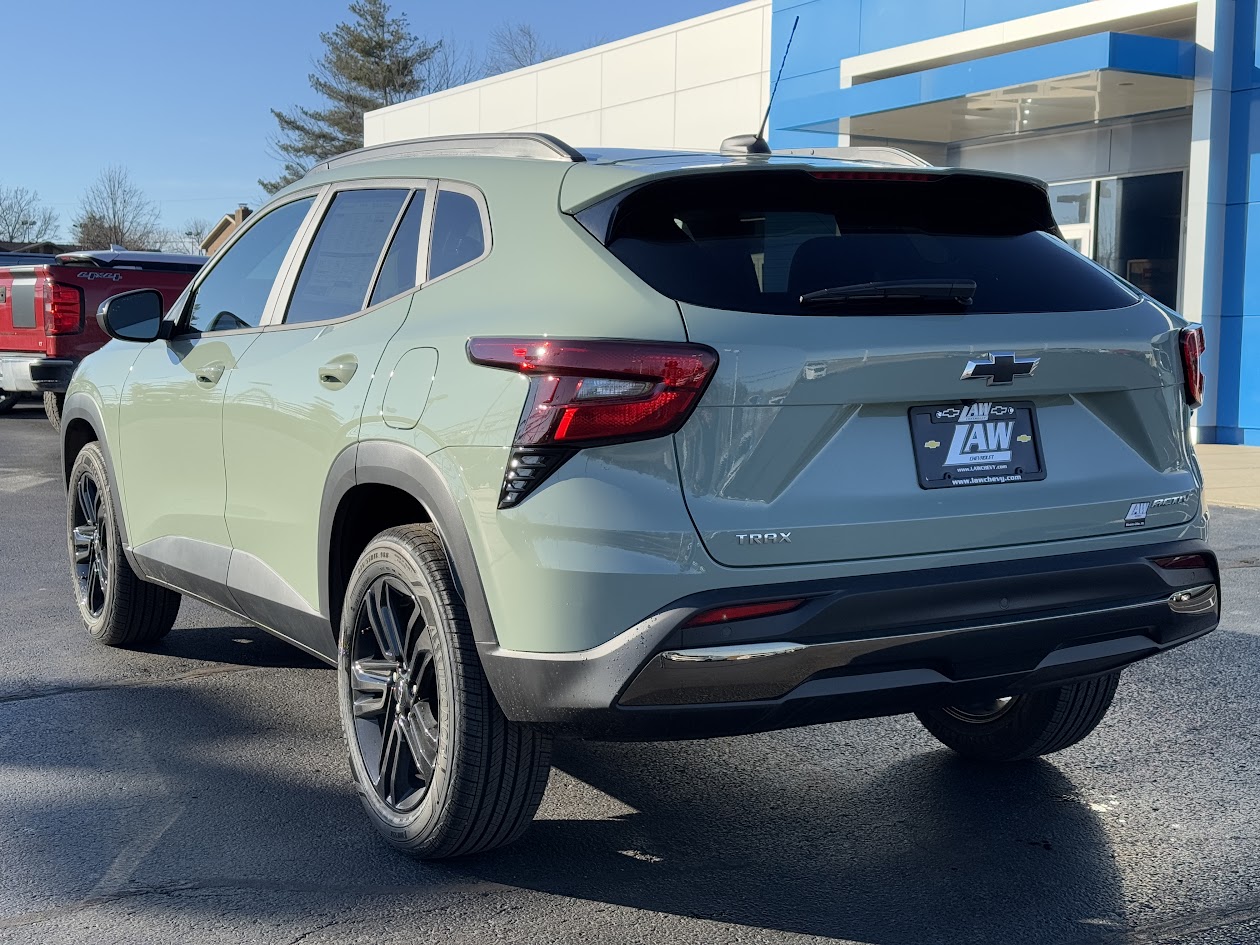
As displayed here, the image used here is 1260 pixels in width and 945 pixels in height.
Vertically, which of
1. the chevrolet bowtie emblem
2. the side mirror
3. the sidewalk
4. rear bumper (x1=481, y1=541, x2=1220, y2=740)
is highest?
the side mirror

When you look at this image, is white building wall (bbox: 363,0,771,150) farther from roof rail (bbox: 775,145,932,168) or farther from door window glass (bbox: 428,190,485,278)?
door window glass (bbox: 428,190,485,278)

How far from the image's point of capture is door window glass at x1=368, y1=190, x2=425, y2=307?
3.76 metres

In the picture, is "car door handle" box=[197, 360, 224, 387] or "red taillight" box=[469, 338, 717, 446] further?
"car door handle" box=[197, 360, 224, 387]

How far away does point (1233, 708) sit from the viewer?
4957 millimetres

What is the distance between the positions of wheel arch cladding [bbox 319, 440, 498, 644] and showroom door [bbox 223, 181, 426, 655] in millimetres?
63

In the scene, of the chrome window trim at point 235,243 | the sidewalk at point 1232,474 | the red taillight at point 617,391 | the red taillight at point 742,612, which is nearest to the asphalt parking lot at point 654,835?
the red taillight at point 742,612

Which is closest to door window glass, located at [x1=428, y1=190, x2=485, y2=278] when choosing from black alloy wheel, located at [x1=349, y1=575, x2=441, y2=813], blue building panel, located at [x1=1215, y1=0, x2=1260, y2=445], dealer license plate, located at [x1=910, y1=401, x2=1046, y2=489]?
black alloy wheel, located at [x1=349, y1=575, x2=441, y2=813]

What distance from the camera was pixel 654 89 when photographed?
25.5 metres

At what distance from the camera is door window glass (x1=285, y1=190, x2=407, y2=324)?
397 centimetres

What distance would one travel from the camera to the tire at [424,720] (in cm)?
326

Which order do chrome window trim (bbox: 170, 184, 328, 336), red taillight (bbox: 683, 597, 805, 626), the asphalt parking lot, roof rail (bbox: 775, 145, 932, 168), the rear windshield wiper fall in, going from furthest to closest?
chrome window trim (bbox: 170, 184, 328, 336), roof rail (bbox: 775, 145, 932, 168), the asphalt parking lot, the rear windshield wiper, red taillight (bbox: 683, 597, 805, 626)

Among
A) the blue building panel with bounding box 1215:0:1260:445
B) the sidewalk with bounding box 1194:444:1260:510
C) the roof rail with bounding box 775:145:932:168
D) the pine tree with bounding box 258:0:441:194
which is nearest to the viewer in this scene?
the roof rail with bounding box 775:145:932:168

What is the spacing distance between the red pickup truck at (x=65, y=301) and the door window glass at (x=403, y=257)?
33.7 ft

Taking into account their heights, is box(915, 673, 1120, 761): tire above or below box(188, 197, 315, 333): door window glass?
below
